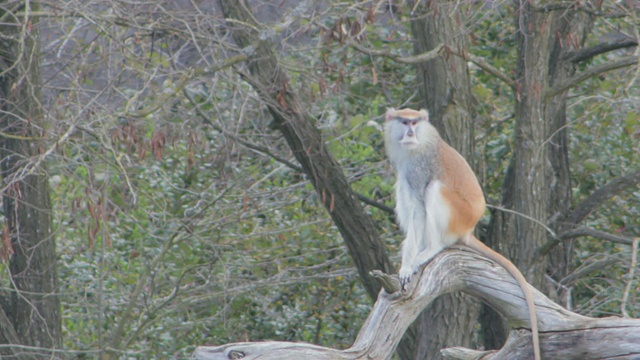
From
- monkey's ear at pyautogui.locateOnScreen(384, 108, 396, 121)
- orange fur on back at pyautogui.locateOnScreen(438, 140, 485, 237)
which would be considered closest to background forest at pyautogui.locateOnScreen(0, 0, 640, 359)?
monkey's ear at pyautogui.locateOnScreen(384, 108, 396, 121)

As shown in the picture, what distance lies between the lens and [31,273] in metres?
5.89

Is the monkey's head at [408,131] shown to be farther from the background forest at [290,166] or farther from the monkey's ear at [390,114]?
the background forest at [290,166]

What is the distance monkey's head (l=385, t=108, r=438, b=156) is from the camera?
15.9 ft

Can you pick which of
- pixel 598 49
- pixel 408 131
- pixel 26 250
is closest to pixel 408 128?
pixel 408 131

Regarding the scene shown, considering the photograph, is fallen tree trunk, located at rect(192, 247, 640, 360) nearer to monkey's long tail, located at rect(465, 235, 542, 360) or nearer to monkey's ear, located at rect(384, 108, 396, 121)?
monkey's long tail, located at rect(465, 235, 542, 360)

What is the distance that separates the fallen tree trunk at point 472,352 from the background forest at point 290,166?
1.56 m

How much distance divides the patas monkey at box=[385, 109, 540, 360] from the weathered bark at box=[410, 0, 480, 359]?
1.18m

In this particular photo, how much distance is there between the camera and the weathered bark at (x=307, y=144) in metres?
5.62

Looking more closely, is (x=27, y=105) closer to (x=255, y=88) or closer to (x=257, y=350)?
(x=255, y=88)

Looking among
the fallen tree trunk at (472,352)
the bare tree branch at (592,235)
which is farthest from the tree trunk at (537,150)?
the fallen tree trunk at (472,352)

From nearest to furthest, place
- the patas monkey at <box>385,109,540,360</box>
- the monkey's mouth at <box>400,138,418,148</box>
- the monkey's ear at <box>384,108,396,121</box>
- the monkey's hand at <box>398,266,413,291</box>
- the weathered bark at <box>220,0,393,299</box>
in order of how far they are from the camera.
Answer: the monkey's hand at <box>398,266,413,291</box>, the patas monkey at <box>385,109,540,360</box>, the monkey's mouth at <box>400,138,418,148</box>, the monkey's ear at <box>384,108,396,121</box>, the weathered bark at <box>220,0,393,299</box>

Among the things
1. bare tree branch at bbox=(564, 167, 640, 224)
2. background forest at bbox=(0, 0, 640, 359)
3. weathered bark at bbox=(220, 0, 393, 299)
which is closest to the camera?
background forest at bbox=(0, 0, 640, 359)

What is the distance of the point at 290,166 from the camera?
20.7ft

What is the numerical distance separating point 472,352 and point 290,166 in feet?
8.58
